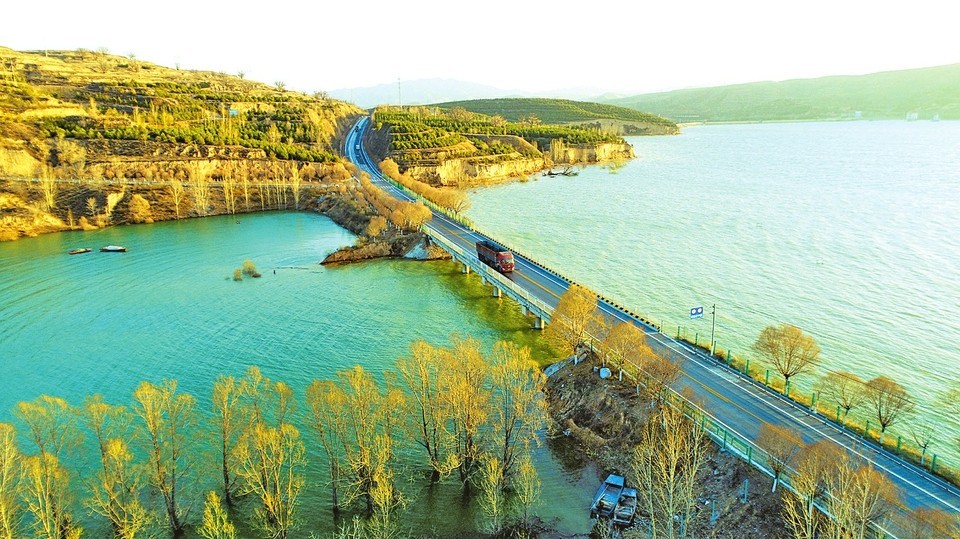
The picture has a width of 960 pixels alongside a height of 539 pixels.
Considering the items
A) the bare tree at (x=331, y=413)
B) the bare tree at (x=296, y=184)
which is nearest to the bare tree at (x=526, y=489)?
the bare tree at (x=331, y=413)

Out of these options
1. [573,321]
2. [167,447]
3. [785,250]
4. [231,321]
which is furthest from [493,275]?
[785,250]

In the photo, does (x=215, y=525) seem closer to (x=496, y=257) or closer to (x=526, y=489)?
(x=526, y=489)

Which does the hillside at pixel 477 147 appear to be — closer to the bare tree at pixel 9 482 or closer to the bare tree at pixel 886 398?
the bare tree at pixel 9 482

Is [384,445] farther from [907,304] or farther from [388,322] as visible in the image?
[907,304]

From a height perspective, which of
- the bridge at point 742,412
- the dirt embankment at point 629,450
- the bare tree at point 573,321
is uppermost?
the bare tree at point 573,321

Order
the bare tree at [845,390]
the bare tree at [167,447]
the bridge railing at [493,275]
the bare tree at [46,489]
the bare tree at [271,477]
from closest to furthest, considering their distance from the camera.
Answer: the bare tree at [46,489] < the bare tree at [271,477] < the bare tree at [167,447] < the bare tree at [845,390] < the bridge railing at [493,275]

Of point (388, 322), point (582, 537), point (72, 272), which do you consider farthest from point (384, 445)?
point (72, 272)

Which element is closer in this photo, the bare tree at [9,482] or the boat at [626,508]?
the bare tree at [9,482]
